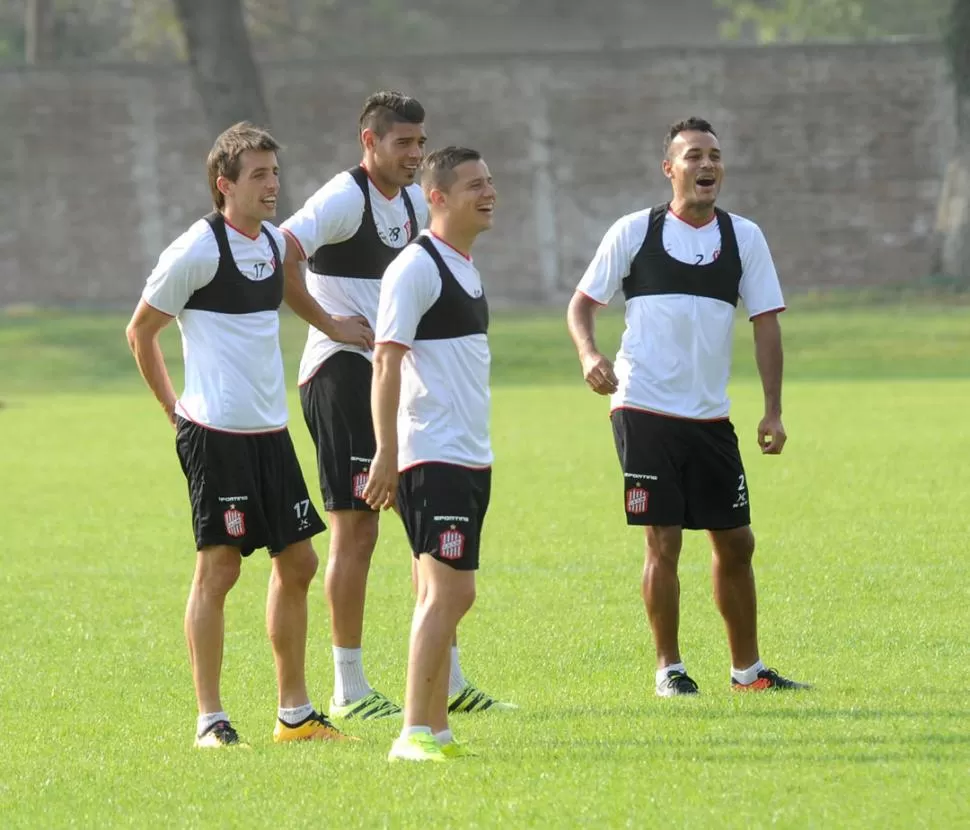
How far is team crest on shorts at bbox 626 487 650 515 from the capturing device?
318 inches

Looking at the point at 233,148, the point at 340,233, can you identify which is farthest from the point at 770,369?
the point at 233,148

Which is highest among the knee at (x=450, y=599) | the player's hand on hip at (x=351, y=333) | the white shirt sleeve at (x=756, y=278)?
the white shirt sleeve at (x=756, y=278)

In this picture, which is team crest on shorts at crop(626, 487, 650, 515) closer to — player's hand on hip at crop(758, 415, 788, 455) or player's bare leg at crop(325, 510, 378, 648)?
player's hand on hip at crop(758, 415, 788, 455)

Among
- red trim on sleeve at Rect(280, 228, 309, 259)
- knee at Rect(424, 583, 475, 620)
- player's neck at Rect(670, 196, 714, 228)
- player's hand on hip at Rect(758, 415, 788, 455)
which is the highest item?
player's neck at Rect(670, 196, 714, 228)

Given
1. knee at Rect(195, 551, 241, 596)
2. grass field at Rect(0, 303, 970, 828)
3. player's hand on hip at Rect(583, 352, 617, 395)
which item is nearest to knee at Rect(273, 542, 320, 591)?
knee at Rect(195, 551, 241, 596)

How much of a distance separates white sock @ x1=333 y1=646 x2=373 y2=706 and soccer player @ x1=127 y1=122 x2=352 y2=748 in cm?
76

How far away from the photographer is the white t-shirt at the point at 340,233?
26.4 ft

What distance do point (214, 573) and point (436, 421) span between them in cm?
113

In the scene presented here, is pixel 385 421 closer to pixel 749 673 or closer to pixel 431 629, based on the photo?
pixel 431 629

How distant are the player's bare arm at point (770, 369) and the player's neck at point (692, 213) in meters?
0.49

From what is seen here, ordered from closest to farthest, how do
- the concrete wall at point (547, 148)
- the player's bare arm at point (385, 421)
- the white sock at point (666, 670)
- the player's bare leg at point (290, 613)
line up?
the player's bare arm at point (385, 421)
the player's bare leg at point (290, 613)
the white sock at point (666, 670)
the concrete wall at point (547, 148)

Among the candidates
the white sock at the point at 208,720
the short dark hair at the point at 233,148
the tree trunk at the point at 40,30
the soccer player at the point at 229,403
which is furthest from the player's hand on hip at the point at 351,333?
the tree trunk at the point at 40,30

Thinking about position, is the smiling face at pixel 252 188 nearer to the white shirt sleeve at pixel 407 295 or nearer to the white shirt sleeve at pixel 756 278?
the white shirt sleeve at pixel 407 295

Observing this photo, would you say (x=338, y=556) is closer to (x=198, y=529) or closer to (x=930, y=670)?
(x=198, y=529)
